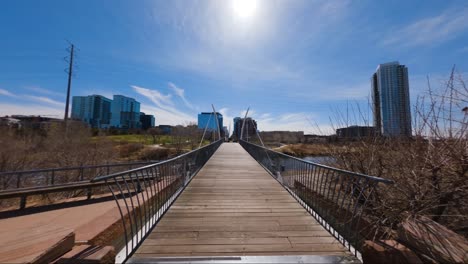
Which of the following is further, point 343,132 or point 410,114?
→ point 343,132

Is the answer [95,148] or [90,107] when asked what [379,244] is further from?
[90,107]

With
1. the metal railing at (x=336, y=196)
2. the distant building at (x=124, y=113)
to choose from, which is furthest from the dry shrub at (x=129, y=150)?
the distant building at (x=124, y=113)

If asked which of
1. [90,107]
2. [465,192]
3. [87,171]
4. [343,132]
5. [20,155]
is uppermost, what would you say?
[90,107]

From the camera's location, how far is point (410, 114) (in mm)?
3975

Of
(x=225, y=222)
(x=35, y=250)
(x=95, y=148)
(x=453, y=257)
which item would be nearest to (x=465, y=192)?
(x=453, y=257)

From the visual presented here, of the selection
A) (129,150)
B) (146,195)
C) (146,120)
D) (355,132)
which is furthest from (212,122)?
(146,120)

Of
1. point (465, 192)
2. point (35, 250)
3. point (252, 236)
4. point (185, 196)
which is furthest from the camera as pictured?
point (185, 196)

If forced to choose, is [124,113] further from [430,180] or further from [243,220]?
[430,180]

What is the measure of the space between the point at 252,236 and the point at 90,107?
81157 millimetres

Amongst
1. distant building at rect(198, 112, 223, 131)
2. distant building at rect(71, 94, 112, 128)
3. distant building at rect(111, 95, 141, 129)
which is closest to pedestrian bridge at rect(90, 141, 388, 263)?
distant building at rect(198, 112, 223, 131)

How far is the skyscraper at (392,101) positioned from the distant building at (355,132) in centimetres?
20

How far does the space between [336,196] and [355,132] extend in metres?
2.31

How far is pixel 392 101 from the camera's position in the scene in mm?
4508

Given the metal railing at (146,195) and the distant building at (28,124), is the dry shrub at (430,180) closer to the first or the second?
the metal railing at (146,195)
